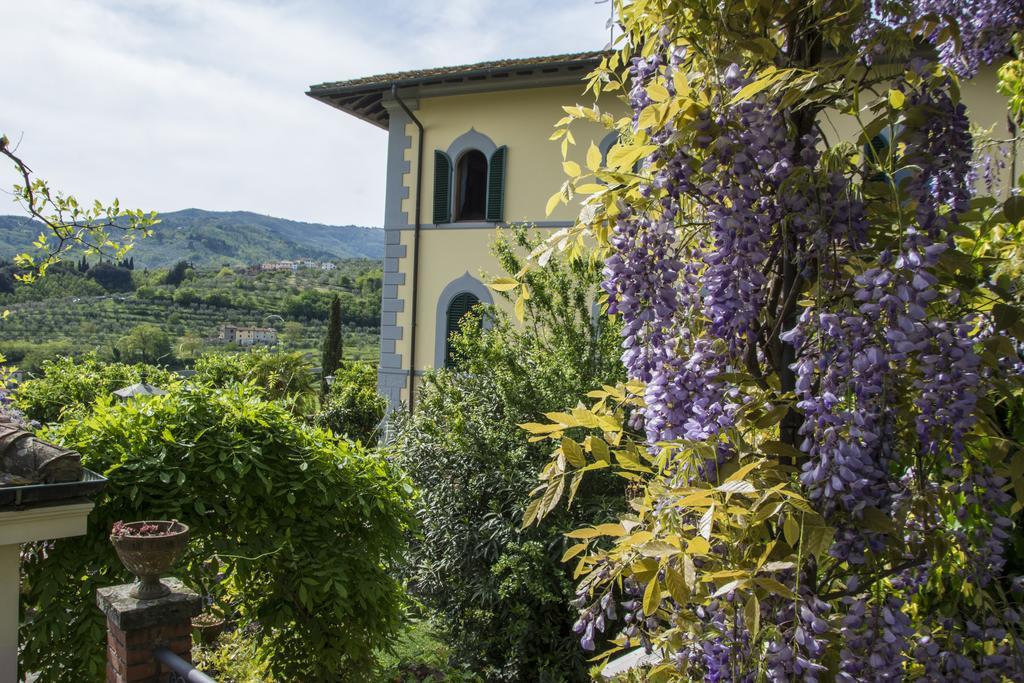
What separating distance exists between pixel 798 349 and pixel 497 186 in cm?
1166

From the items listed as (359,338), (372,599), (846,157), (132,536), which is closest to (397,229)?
(372,599)

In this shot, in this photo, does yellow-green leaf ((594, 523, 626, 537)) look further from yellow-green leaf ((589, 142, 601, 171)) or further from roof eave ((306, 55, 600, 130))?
roof eave ((306, 55, 600, 130))

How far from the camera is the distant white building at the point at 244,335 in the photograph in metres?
46.6

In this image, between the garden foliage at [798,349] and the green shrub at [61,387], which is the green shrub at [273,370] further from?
the garden foliage at [798,349]

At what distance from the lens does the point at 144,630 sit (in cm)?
307

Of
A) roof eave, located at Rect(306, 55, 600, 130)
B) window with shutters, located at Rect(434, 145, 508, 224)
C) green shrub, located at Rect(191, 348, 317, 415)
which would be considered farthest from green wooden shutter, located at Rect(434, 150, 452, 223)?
green shrub, located at Rect(191, 348, 317, 415)

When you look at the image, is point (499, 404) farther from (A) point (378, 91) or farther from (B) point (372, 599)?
(A) point (378, 91)

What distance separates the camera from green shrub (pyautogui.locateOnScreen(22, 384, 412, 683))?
12.9ft

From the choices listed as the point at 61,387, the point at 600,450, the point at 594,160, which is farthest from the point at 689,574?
the point at 61,387

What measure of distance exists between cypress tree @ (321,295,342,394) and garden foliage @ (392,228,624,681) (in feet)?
57.3

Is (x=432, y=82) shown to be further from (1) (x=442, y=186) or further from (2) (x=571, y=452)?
(2) (x=571, y=452)

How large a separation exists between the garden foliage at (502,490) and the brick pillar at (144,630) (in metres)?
3.06

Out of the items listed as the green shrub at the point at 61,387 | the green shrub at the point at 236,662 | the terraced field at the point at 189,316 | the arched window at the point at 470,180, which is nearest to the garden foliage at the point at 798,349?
the green shrub at the point at 236,662

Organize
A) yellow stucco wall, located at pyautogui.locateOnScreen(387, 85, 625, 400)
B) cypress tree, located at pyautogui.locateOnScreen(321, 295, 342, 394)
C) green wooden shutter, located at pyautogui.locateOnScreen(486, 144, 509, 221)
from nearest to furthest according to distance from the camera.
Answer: yellow stucco wall, located at pyautogui.locateOnScreen(387, 85, 625, 400), green wooden shutter, located at pyautogui.locateOnScreen(486, 144, 509, 221), cypress tree, located at pyautogui.locateOnScreen(321, 295, 342, 394)
